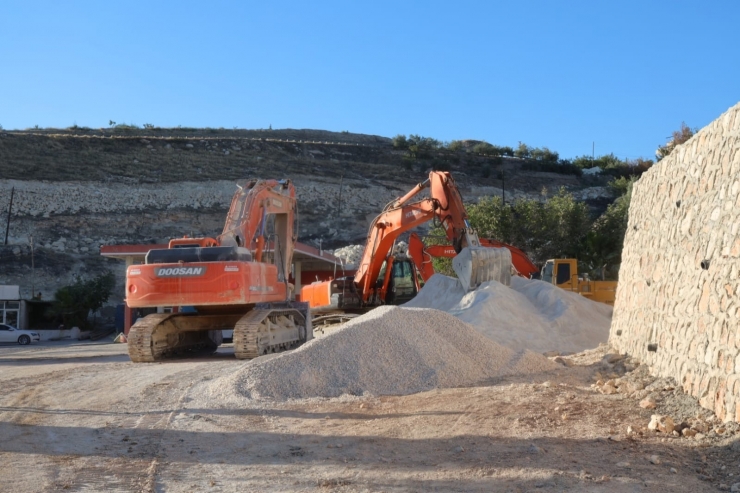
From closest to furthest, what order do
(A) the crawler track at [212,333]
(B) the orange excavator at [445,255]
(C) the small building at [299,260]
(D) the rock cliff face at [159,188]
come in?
(A) the crawler track at [212,333] → (B) the orange excavator at [445,255] → (C) the small building at [299,260] → (D) the rock cliff face at [159,188]

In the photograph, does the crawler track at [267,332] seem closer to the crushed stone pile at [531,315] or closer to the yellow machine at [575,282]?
the crushed stone pile at [531,315]

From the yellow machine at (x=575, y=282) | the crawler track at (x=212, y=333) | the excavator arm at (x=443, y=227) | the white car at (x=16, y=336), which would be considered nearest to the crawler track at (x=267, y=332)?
the crawler track at (x=212, y=333)

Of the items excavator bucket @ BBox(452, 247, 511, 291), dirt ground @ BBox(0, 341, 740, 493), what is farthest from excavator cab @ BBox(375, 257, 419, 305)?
dirt ground @ BBox(0, 341, 740, 493)

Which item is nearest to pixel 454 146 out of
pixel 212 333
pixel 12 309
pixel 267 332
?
pixel 12 309

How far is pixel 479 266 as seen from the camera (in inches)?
677

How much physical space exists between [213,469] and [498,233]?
28.7 metres

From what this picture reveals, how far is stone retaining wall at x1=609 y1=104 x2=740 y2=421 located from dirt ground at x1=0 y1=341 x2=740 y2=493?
547mm

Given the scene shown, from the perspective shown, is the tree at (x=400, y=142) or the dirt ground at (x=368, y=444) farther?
the tree at (x=400, y=142)

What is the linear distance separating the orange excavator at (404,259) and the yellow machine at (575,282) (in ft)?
13.2

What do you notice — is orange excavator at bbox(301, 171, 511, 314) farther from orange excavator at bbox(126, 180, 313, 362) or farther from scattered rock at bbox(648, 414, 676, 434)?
scattered rock at bbox(648, 414, 676, 434)

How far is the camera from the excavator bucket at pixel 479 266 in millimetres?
17172

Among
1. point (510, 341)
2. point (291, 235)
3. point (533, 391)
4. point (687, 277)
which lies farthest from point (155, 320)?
point (687, 277)

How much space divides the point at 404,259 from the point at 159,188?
1813 inches

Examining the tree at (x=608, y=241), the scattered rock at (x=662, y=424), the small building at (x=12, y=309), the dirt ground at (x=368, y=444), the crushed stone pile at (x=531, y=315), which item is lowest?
the small building at (x=12, y=309)
